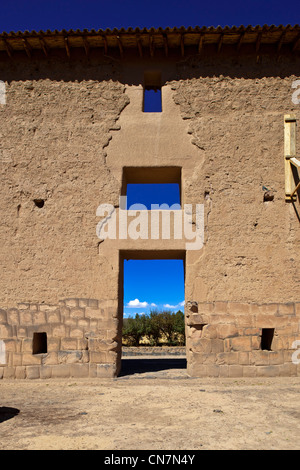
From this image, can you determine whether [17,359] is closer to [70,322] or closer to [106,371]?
[70,322]

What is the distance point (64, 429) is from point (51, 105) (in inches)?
269

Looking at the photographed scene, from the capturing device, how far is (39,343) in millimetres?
7133

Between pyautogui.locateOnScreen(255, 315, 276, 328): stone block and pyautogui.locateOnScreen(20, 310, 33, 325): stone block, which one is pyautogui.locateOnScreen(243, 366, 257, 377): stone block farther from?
pyautogui.locateOnScreen(20, 310, 33, 325): stone block

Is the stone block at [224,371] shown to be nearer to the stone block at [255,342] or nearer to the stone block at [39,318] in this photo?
the stone block at [255,342]

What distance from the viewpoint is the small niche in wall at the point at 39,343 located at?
6.86 metres

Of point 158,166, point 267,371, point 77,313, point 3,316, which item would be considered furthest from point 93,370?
point 158,166

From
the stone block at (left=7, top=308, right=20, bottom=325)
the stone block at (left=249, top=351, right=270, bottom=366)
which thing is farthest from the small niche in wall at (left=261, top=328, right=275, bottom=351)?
the stone block at (left=7, top=308, right=20, bottom=325)

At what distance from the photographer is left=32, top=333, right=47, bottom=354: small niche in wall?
6.86 metres

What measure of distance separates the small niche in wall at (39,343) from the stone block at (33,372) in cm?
31

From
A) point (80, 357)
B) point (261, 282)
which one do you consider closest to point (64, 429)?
point (80, 357)

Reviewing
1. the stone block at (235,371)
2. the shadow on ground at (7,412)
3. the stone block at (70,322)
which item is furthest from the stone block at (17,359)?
the stone block at (235,371)

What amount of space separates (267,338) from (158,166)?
4462 millimetres

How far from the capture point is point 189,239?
23.5 feet
